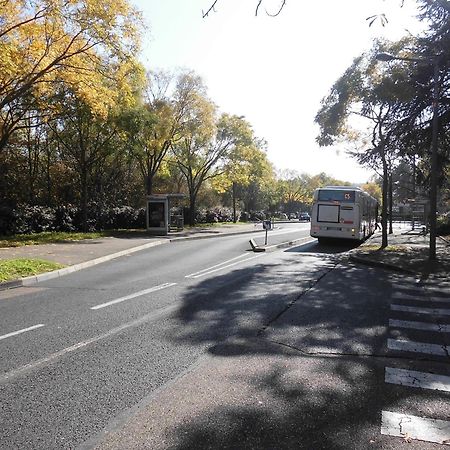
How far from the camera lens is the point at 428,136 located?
18719mm

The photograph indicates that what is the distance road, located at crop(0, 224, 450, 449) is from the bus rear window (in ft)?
43.6

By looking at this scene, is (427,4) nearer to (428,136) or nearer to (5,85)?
(428,136)

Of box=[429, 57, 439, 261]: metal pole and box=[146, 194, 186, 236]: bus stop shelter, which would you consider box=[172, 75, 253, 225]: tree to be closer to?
box=[146, 194, 186, 236]: bus stop shelter

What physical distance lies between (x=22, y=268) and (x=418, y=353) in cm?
1001

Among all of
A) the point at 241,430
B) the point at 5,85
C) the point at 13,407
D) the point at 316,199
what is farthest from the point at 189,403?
the point at 316,199

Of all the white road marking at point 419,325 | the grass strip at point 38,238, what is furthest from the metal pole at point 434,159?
the grass strip at point 38,238

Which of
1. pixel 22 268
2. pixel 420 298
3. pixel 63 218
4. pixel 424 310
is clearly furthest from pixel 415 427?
pixel 63 218

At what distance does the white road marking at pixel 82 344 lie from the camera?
488 centimetres

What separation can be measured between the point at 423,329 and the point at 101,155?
27.3 m

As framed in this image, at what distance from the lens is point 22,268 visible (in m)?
11.9

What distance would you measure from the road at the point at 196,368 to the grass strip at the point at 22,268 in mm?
1515

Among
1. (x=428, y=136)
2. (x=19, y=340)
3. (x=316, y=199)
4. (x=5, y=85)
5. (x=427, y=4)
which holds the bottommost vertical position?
(x=19, y=340)

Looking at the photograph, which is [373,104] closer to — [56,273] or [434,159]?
[434,159]

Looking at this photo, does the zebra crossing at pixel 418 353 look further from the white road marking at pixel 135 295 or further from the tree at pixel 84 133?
the tree at pixel 84 133
